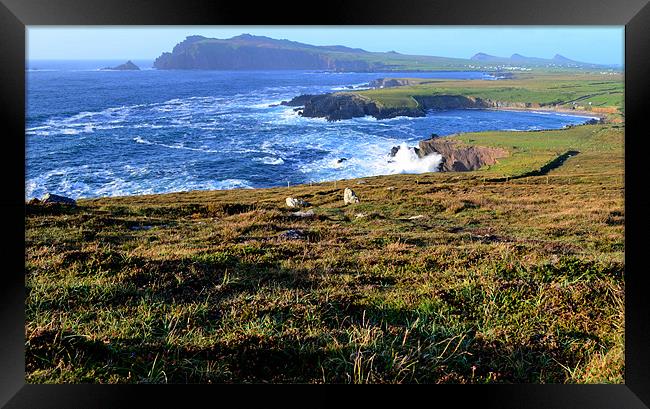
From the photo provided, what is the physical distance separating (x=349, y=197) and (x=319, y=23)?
494 inches

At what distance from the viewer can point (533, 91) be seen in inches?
779

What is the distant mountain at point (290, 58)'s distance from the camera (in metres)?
20.4

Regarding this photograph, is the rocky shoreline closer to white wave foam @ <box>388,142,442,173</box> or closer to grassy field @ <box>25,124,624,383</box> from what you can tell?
white wave foam @ <box>388,142,442,173</box>

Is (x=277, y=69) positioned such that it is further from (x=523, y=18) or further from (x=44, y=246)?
(x=523, y=18)

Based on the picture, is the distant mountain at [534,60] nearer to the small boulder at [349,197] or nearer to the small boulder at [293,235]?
the small boulder at [349,197]

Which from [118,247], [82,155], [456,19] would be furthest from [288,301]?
[82,155]

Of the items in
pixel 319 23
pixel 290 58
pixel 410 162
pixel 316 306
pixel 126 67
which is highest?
pixel 126 67

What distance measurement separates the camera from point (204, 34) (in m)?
21.3

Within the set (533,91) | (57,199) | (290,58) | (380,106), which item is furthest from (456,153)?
(57,199)

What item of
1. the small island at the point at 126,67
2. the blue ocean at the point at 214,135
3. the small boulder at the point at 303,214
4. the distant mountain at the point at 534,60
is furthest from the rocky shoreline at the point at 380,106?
the small island at the point at 126,67

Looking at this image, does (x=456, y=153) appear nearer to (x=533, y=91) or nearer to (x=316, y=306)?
(x=533, y=91)

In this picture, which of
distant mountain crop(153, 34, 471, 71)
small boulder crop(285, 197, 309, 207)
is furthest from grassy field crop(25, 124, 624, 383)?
distant mountain crop(153, 34, 471, 71)

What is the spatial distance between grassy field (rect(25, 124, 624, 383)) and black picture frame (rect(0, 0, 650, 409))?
34 centimetres

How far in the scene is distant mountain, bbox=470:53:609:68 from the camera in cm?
2005
